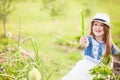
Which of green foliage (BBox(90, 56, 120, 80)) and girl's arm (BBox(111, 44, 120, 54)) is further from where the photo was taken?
girl's arm (BBox(111, 44, 120, 54))

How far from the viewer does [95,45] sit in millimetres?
2443

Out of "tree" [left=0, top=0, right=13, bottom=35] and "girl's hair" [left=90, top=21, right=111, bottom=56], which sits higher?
"tree" [left=0, top=0, right=13, bottom=35]

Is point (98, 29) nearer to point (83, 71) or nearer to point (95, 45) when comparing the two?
point (95, 45)

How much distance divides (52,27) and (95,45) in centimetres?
70

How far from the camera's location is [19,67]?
7.77 feet

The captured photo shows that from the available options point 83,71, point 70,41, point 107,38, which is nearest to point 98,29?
point 107,38

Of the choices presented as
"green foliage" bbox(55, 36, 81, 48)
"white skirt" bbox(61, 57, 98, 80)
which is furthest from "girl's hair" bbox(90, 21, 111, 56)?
"green foliage" bbox(55, 36, 81, 48)

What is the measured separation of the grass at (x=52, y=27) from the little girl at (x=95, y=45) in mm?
354

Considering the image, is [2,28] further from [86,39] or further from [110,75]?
[110,75]

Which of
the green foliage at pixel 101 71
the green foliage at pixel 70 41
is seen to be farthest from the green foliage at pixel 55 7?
the green foliage at pixel 101 71

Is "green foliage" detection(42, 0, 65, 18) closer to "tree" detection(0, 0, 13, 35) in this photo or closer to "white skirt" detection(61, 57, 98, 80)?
"tree" detection(0, 0, 13, 35)

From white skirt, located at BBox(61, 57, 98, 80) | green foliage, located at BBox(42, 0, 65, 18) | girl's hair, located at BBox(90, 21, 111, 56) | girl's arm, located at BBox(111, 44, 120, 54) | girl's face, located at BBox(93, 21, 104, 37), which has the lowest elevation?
white skirt, located at BBox(61, 57, 98, 80)

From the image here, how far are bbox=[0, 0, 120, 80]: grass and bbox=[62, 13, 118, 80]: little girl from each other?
1.16 feet

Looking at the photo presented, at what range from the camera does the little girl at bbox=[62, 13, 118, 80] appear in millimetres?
2418
